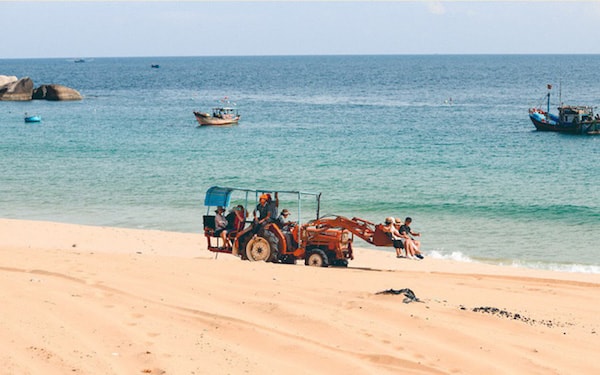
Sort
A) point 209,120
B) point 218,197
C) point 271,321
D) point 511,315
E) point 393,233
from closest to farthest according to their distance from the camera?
point 271,321
point 511,315
point 393,233
point 218,197
point 209,120

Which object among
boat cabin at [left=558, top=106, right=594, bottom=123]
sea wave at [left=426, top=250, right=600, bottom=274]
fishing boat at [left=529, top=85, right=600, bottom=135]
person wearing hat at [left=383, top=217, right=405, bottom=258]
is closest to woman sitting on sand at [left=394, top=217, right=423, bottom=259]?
person wearing hat at [left=383, top=217, right=405, bottom=258]

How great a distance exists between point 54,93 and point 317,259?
8434cm

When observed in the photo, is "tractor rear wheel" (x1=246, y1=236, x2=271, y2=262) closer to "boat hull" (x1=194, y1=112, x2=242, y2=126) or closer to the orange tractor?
the orange tractor

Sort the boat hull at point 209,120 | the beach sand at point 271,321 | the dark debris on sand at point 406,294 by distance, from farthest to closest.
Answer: the boat hull at point 209,120
the dark debris on sand at point 406,294
the beach sand at point 271,321

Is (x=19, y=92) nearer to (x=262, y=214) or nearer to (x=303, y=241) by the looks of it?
(x=262, y=214)

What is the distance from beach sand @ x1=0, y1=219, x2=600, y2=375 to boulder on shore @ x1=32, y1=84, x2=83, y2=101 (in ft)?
273

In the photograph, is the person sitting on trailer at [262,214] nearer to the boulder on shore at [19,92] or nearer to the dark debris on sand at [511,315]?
the dark debris on sand at [511,315]

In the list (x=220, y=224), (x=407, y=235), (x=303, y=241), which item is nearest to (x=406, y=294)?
(x=303, y=241)

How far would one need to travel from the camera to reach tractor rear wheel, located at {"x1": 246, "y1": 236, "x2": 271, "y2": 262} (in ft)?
59.3

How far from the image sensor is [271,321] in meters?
11.5

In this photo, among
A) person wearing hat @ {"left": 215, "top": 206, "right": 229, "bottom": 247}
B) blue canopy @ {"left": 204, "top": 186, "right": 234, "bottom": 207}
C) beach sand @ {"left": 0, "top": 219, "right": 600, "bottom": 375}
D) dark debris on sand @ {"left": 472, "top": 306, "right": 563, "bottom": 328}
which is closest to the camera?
beach sand @ {"left": 0, "top": 219, "right": 600, "bottom": 375}

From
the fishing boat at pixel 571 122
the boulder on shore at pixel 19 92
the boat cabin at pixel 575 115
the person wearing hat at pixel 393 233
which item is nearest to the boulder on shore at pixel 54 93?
the boulder on shore at pixel 19 92

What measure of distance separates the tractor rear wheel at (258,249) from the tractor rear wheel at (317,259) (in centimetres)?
97

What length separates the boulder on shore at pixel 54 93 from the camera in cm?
9500
